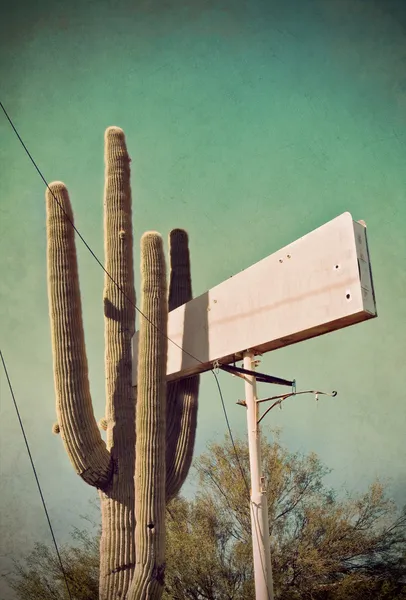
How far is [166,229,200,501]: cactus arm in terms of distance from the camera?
24.5 ft

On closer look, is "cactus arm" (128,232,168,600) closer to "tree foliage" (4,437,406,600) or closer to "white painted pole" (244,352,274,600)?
"white painted pole" (244,352,274,600)

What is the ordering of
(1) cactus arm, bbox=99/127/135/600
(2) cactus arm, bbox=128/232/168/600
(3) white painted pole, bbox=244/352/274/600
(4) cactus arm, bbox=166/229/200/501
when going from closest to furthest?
(3) white painted pole, bbox=244/352/274/600 < (2) cactus arm, bbox=128/232/168/600 < (1) cactus arm, bbox=99/127/135/600 < (4) cactus arm, bbox=166/229/200/501

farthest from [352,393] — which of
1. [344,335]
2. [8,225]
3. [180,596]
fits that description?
[8,225]

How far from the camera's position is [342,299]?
19.4 feet

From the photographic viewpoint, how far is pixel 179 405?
7.99 meters

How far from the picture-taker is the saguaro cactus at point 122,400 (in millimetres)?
6605

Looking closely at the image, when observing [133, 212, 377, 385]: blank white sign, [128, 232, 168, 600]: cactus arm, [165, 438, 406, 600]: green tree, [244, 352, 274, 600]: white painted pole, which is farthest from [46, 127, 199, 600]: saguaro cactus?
[165, 438, 406, 600]: green tree

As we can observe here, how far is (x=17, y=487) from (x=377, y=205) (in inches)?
328

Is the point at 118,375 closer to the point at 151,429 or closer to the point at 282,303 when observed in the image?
the point at 151,429

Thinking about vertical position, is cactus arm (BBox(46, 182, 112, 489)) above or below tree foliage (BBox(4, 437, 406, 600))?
above

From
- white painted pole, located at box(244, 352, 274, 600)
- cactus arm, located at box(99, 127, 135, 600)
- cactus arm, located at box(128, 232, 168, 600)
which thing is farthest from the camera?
cactus arm, located at box(99, 127, 135, 600)

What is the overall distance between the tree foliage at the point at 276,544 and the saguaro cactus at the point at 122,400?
2372mm

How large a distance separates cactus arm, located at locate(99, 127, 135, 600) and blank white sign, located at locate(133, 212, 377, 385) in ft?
1.06

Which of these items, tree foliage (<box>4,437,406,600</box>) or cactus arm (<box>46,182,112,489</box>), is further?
tree foliage (<box>4,437,406,600</box>)
